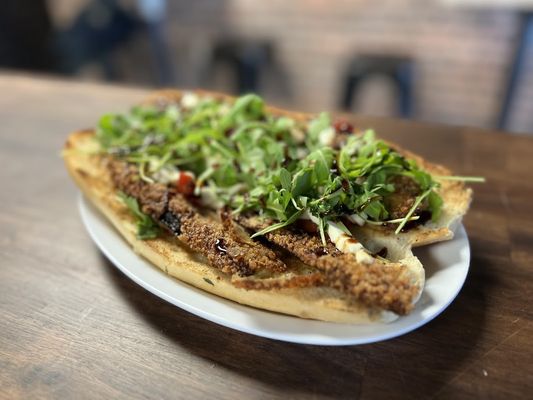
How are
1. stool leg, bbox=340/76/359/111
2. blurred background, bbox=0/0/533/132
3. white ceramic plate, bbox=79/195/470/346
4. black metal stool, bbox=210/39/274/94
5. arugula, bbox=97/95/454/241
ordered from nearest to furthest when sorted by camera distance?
white ceramic plate, bbox=79/195/470/346 → arugula, bbox=97/95/454/241 → stool leg, bbox=340/76/359/111 → blurred background, bbox=0/0/533/132 → black metal stool, bbox=210/39/274/94

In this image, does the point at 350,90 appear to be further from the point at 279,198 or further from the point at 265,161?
the point at 279,198

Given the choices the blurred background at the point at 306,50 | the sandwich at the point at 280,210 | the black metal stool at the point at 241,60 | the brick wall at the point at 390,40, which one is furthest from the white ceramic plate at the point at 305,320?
the black metal stool at the point at 241,60

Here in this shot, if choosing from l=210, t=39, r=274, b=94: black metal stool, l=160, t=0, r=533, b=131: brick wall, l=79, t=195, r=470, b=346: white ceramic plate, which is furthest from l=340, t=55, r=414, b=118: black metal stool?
l=79, t=195, r=470, b=346: white ceramic plate

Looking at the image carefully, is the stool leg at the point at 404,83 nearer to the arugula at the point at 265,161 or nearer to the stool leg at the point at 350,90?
the stool leg at the point at 350,90

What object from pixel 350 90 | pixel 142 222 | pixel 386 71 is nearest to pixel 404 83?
pixel 386 71

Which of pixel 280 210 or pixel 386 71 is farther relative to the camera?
pixel 386 71

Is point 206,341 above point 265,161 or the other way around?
the other way around

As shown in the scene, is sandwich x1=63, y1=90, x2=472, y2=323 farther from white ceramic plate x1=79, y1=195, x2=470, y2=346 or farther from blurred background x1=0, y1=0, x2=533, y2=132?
blurred background x1=0, y1=0, x2=533, y2=132
